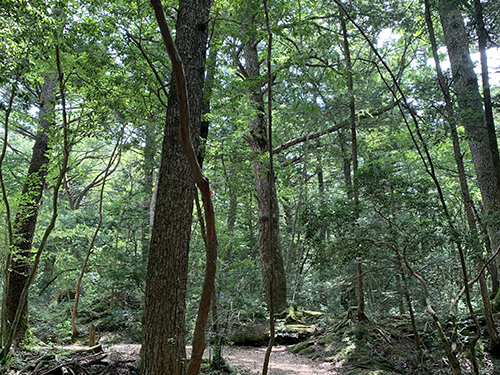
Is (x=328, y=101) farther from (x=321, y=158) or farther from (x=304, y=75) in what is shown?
(x=304, y=75)

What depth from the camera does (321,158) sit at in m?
12.1

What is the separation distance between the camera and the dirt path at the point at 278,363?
5.49 m

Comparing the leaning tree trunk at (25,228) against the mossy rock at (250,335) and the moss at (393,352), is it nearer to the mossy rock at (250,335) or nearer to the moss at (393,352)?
the mossy rock at (250,335)

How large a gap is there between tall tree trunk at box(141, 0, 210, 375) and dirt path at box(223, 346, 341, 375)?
6.23ft

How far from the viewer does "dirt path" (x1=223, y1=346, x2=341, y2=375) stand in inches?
216

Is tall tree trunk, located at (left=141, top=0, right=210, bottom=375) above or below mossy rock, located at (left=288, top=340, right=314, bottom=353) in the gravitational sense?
above

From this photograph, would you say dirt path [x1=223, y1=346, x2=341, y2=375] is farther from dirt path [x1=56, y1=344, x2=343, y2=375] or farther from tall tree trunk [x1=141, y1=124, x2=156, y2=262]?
tall tree trunk [x1=141, y1=124, x2=156, y2=262]

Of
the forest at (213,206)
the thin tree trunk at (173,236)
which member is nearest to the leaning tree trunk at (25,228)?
the forest at (213,206)

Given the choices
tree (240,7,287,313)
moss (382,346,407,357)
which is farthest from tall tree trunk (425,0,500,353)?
tree (240,7,287,313)

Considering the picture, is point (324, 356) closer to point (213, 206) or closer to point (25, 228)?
point (213, 206)

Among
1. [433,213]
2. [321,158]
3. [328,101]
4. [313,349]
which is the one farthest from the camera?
[321,158]

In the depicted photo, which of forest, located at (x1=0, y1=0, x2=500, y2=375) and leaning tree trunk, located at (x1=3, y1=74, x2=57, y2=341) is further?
leaning tree trunk, located at (x1=3, y1=74, x2=57, y2=341)

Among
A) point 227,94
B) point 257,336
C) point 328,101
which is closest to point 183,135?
point 227,94

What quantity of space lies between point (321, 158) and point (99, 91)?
8526 millimetres
